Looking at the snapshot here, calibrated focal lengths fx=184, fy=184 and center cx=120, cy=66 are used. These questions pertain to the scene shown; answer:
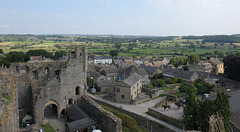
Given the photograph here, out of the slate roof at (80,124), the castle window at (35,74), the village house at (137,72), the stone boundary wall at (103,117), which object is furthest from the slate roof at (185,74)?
the castle window at (35,74)

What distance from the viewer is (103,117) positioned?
1894 cm

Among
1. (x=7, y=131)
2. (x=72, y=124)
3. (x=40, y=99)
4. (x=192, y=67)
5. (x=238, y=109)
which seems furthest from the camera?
(x=192, y=67)

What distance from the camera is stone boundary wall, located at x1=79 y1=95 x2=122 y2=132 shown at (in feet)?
55.8

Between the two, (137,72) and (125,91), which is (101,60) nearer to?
(137,72)

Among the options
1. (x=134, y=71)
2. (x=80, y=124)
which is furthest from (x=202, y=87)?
(x=80, y=124)

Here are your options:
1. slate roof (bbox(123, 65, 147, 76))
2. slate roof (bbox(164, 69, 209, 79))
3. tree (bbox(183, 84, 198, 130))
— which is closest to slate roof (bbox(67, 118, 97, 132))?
tree (bbox(183, 84, 198, 130))

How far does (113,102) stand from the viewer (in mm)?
32000

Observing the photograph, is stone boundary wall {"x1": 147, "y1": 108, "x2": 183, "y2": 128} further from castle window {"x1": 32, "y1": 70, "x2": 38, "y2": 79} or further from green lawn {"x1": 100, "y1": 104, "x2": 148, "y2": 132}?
castle window {"x1": 32, "y1": 70, "x2": 38, "y2": 79}

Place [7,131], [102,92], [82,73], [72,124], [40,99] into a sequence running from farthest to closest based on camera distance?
[102,92] → [82,73] → [40,99] → [72,124] → [7,131]

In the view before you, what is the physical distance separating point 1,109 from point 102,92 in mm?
28380

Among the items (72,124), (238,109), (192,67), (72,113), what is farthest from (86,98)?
(192,67)

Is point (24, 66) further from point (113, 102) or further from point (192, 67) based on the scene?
point (192, 67)

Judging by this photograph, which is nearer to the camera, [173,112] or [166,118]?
[166,118]

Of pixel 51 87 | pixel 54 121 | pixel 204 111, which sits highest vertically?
pixel 51 87
